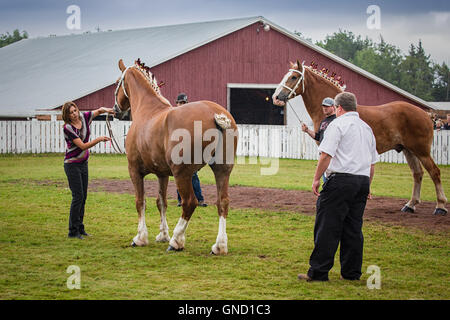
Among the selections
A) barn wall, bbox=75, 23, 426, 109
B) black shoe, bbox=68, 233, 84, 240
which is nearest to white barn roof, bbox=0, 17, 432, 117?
barn wall, bbox=75, 23, 426, 109

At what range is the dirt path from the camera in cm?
1070

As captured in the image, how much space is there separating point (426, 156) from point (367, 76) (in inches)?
816

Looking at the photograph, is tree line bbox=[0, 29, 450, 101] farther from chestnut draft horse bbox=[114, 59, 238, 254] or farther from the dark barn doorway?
chestnut draft horse bbox=[114, 59, 238, 254]

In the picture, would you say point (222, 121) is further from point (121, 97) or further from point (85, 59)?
point (85, 59)

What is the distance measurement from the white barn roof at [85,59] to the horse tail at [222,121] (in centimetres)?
2077

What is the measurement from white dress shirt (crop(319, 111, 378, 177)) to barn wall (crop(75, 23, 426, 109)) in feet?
75.6

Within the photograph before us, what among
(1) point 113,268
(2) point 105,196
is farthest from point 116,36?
(1) point 113,268

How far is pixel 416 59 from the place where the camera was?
90812mm

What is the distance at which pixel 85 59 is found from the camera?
37219mm

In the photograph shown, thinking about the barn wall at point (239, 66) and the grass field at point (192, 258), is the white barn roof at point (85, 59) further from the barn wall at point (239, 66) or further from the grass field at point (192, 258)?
the grass field at point (192, 258)

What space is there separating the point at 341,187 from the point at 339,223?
42 centimetres

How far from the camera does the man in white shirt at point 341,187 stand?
6.54 m
